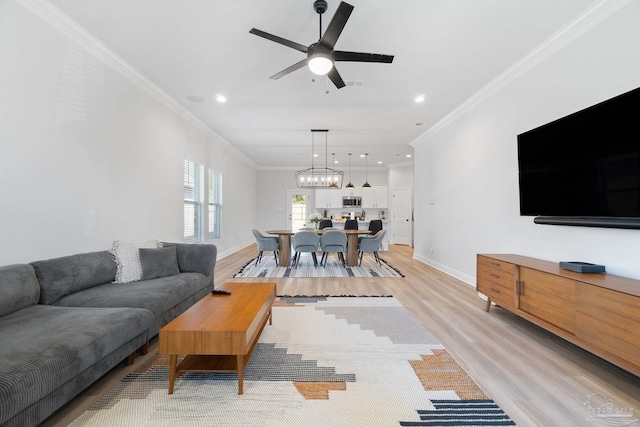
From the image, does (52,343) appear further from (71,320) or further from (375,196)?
(375,196)

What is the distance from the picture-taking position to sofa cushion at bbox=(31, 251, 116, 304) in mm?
2293

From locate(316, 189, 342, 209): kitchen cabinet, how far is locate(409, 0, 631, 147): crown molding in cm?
630

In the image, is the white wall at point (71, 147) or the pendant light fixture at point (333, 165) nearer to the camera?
the white wall at point (71, 147)

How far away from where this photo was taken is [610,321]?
1.90 meters

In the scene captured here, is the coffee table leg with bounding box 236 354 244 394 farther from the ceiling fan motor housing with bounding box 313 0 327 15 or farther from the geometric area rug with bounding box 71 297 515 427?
the ceiling fan motor housing with bounding box 313 0 327 15

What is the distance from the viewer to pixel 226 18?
105 inches

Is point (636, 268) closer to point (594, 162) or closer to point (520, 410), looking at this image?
point (594, 162)

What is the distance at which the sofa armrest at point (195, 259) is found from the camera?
11.3ft

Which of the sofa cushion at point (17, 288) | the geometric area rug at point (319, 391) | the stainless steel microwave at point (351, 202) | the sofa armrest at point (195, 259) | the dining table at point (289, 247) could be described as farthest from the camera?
the stainless steel microwave at point (351, 202)

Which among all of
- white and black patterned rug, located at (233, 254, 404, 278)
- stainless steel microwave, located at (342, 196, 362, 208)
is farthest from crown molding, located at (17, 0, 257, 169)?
stainless steel microwave, located at (342, 196, 362, 208)

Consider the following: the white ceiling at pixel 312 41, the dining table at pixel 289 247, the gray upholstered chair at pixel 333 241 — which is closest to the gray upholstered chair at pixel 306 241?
the gray upholstered chair at pixel 333 241

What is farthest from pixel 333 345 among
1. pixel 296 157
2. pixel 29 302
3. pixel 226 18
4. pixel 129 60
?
pixel 296 157

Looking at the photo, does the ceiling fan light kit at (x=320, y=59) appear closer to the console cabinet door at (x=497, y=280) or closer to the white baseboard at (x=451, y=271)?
the console cabinet door at (x=497, y=280)

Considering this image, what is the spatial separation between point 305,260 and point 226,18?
515 centimetres
